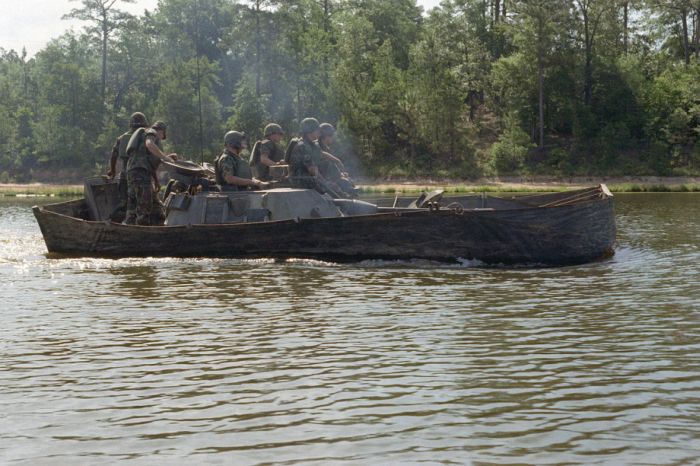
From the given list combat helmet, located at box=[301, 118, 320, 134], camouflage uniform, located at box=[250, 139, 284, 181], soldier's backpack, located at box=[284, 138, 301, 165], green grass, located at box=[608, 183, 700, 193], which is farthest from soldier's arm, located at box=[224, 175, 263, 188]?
green grass, located at box=[608, 183, 700, 193]

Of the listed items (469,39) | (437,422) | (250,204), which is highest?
(469,39)

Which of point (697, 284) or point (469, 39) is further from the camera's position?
point (469, 39)

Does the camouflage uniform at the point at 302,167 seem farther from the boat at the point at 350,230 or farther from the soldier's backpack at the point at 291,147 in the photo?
the boat at the point at 350,230

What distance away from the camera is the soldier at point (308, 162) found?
64.7ft

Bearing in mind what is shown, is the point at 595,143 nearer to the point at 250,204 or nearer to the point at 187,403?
the point at 250,204

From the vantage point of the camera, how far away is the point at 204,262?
63.6 feet

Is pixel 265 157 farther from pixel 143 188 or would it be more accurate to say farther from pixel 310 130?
pixel 143 188

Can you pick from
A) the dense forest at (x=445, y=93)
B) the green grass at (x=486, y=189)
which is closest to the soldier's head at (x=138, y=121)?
the green grass at (x=486, y=189)

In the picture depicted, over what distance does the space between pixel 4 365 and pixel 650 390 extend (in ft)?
22.3

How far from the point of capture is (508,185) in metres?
56.9

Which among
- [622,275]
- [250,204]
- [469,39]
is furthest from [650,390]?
[469,39]

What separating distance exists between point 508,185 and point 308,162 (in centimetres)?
3872

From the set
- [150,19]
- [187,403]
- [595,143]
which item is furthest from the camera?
[150,19]

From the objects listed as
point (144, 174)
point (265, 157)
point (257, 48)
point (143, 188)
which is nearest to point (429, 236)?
point (265, 157)
